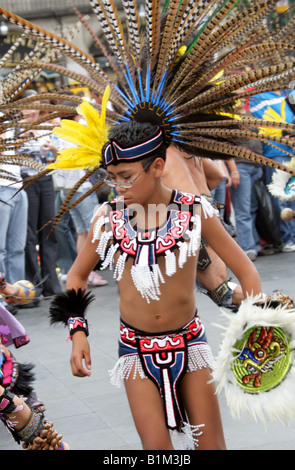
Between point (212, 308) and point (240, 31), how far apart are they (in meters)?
4.21

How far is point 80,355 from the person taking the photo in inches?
121

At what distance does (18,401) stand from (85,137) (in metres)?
1.33

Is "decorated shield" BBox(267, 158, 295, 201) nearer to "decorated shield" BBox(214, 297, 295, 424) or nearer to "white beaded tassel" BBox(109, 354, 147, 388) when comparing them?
"white beaded tassel" BBox(109, 354, 147, 388)

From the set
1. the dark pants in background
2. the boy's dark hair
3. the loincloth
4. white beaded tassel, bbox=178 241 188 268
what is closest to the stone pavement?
the loincloth

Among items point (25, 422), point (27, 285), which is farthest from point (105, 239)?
point (27, 285)

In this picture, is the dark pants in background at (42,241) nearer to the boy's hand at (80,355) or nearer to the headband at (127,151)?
the boy's hand at (80,355)

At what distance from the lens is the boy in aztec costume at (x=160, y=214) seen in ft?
9.89

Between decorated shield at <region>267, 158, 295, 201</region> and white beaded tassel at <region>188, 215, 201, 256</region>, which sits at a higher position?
white beaded tassel at <region>188, 215, 201, 256</region>

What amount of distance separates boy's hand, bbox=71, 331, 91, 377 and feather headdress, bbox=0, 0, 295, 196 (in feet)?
2.93

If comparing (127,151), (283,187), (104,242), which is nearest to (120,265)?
(104,242)

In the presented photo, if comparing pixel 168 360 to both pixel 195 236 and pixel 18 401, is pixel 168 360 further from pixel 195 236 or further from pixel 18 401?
pixel 18 401

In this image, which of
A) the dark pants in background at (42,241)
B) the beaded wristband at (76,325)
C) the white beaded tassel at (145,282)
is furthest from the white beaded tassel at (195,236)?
the dark pants in background at (42,241)

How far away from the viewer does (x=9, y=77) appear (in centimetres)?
400

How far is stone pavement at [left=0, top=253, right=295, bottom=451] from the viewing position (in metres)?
4.09
